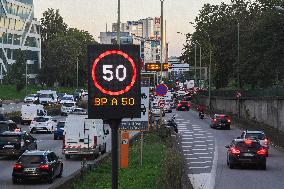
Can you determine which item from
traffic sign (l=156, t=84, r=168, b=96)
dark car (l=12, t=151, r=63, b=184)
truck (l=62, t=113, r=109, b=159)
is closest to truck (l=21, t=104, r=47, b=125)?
truck (l=62, t=113, r=109, b=159)

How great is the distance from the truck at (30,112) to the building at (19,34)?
6893cm

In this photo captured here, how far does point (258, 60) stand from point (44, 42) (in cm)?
10780

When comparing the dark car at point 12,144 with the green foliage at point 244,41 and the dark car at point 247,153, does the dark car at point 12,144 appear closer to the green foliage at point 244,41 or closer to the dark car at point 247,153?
the dark car at point 247,153

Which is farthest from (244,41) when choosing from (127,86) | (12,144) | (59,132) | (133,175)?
(127,86)

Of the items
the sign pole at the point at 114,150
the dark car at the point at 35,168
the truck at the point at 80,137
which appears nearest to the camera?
the sign pole at the point at 114,150

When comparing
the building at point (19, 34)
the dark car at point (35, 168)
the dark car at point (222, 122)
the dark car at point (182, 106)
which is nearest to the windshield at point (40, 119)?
the dark car at point (222, 122)

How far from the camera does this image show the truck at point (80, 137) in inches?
1527

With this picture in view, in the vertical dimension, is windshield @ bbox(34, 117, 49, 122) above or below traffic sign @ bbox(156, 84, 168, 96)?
below

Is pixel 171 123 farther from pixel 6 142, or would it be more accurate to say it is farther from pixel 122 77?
pixel 122 77

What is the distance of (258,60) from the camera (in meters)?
81.0

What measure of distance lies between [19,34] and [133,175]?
13337cm

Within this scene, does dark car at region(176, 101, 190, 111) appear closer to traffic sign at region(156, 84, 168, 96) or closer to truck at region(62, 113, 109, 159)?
truck at region(62, 113, 109, 159)

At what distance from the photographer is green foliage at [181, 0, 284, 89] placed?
75500mm

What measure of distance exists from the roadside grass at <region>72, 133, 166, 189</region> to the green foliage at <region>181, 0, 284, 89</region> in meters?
41.1
